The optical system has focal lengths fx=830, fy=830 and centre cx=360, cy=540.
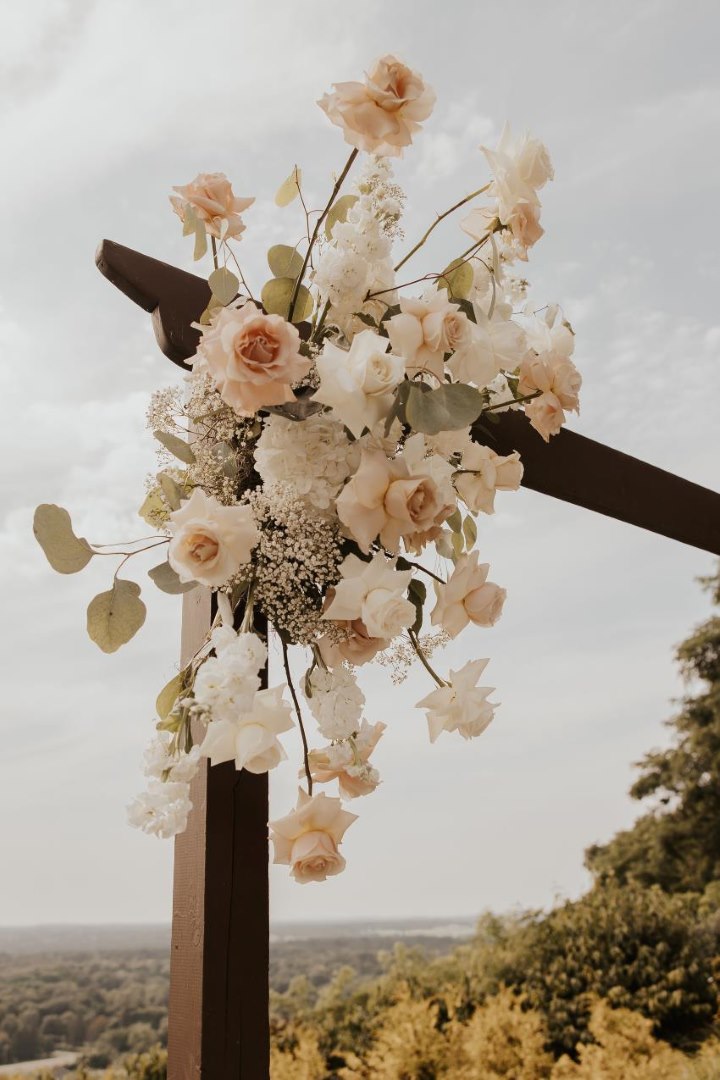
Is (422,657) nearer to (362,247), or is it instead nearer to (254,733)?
(254,733)

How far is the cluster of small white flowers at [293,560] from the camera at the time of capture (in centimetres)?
84

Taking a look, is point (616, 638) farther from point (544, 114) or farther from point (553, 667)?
point (544, 114)

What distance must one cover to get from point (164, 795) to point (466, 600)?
1.22 feet

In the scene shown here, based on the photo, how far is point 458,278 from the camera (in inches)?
39.5

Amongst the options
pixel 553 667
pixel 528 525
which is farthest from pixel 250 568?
pixel 553 667

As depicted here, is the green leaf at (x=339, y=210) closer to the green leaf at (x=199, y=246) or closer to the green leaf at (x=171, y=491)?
the green leaf at (x=199, y=246)

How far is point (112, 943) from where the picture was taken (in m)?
2.63

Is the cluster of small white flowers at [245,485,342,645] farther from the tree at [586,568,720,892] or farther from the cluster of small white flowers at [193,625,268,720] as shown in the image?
the tree at [586,568,720,892]

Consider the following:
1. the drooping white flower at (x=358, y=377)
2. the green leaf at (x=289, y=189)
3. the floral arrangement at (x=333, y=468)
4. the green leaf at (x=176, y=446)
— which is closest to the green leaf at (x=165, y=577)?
the floral arrangement at (x=333, y=468)

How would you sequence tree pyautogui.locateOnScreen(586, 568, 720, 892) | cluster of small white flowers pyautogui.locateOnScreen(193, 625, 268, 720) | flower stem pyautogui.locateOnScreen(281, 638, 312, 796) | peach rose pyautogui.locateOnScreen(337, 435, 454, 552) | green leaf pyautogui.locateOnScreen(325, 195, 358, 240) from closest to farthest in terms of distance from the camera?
1. cluster of small white flowers pyautogui.locateOnScreen(193, 625, 268, 720)
2. peach rose pyautogui.locateOnScreen(337, 435, 454, 552)
3. flower stem pyautogui.locateOnScreen(281, 638, 312, 796)
4. green leaf pyautogui.locateOnScreen(325, 195, 358, 240)
5. tree pyautogui.locateOnScreen(586, 568, 720, 892)

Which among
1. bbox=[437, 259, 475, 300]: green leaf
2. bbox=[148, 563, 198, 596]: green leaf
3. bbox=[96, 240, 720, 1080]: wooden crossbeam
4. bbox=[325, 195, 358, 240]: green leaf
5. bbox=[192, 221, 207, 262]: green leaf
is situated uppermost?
bbox=[325, 195, 358, 240]: green leaf

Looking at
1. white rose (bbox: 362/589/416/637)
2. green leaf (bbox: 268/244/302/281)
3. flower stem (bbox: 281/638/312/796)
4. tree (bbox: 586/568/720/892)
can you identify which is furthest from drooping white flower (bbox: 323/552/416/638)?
tree (bbox: 586/568/720/892)

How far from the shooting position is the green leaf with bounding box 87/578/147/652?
866 millimetres

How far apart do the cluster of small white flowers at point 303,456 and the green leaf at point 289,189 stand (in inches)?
13.5
